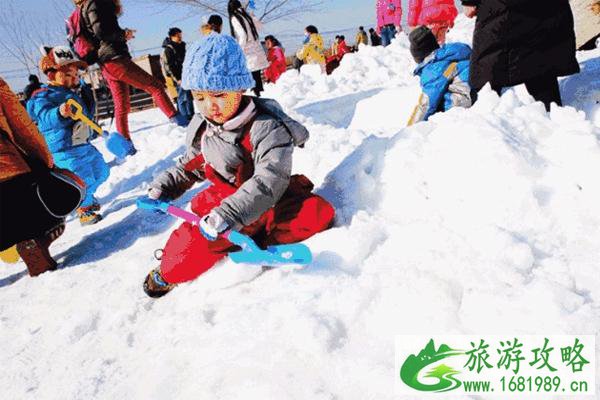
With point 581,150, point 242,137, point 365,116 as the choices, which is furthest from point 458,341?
point 365,116

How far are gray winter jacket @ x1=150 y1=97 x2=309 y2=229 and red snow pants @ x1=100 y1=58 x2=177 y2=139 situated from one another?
2.40m

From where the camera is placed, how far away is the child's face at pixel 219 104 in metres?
1.78

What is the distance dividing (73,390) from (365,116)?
395cm

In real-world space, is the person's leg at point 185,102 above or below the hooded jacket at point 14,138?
below

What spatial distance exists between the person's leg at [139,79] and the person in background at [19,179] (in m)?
1.86

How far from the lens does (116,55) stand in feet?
12.8

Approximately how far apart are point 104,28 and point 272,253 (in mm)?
3186

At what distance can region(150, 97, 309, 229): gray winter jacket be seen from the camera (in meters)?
1.64

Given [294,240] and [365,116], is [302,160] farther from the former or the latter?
[365,116]

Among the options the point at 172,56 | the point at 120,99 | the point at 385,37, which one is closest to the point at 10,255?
the point at 120,99

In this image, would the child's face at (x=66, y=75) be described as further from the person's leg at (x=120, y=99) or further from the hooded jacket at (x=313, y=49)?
the hooded jacket at (x=313, y=49)

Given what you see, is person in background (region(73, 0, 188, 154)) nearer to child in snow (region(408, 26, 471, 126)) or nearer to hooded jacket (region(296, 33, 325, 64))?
child in snow (region(408, 26, 471, 126))

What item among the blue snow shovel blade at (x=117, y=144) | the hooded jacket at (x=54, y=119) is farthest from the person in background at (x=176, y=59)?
the hooded jacket at (x=54, y=119)

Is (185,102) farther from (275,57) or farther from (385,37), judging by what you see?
(385,37)
